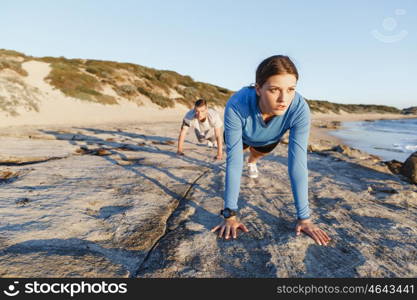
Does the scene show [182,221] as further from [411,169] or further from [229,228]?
[411,169]

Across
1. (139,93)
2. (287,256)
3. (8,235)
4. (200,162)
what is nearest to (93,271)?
(8,235)

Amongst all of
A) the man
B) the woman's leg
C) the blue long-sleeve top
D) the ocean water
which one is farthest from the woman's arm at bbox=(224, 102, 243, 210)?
the ocean water

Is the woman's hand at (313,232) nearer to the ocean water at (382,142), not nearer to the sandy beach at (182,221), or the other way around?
the sandy beach at (182,221)

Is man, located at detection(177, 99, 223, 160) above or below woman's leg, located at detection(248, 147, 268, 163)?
above

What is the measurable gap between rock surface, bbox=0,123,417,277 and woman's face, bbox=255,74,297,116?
1048 mm

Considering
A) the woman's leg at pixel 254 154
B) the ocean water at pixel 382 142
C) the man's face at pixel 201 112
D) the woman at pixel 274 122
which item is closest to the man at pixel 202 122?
the man's face at pixel 201 112

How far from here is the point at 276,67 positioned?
187 centimetres

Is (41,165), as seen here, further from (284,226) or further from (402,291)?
(402,291)

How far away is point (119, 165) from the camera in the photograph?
4.21 metres

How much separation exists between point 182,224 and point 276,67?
4.88ft

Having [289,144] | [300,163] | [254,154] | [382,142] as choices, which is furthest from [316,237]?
[382,142]

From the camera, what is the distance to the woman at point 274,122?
1.92 metres

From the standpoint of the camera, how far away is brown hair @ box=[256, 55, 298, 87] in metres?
1.87

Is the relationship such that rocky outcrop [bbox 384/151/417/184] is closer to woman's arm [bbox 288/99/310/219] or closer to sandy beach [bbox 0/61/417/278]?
sandy beach [bbox 0/61/417/278]
